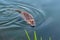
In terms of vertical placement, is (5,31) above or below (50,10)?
below

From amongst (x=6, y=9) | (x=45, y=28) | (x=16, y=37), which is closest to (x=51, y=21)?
(x=45, y=28)

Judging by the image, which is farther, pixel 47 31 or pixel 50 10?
pixel 50 10

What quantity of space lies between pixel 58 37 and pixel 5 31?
47 cm

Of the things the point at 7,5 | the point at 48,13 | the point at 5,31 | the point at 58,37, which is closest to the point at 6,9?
the point at 7,5

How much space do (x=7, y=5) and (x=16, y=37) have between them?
17.2 inches

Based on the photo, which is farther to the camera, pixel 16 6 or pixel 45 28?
pixel 16 6

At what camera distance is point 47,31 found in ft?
5.30

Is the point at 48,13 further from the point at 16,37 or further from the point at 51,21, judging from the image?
the point at 16,37

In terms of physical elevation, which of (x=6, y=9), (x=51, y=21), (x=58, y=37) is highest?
(x=6, y=9)

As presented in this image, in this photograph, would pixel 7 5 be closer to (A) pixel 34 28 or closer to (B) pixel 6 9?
(B) pixel 6 9

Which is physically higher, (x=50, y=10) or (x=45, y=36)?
(x=50, y=10)

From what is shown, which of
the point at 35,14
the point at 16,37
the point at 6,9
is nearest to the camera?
the point at 16,37

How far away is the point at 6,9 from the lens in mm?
1862

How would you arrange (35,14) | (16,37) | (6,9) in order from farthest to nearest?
(6,9) < (35,14) < (16,37)
